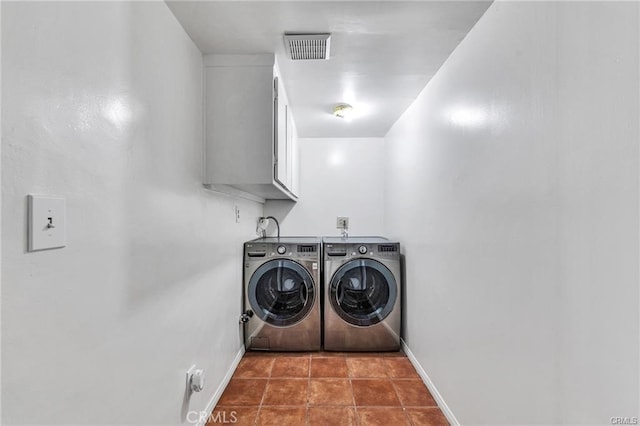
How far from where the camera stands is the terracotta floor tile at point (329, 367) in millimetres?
2129

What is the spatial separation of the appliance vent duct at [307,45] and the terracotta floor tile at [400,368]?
2.23m

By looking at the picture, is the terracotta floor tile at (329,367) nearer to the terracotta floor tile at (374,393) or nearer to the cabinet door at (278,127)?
the terracotta floor tile at (374,393)

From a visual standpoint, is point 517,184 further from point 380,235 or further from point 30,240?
point 380,235

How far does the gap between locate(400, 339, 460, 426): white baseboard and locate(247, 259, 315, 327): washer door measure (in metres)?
→ 0.90

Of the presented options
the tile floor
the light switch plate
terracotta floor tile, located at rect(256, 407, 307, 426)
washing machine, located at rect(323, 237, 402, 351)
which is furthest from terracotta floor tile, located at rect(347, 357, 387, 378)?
the light switch plate

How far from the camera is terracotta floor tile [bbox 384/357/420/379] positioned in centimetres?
212

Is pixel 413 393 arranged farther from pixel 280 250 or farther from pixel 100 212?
pixel 100 212

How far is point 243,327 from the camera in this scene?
2471 mm

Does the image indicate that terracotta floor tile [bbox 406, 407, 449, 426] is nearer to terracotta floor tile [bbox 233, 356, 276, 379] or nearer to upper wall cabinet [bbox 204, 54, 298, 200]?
terracotta floor tile [bbox 233, 356, 276, 379]

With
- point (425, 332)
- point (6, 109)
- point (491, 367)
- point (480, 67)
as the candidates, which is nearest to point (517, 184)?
point (480, 67)

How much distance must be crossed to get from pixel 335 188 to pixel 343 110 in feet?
3.76

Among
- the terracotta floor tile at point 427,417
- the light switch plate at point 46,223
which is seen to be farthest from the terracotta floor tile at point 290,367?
the light switch plate at point 46,223

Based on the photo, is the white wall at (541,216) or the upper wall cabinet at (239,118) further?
the upper wall cabinet at (239,118)

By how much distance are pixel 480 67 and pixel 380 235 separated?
2290 millimetres
